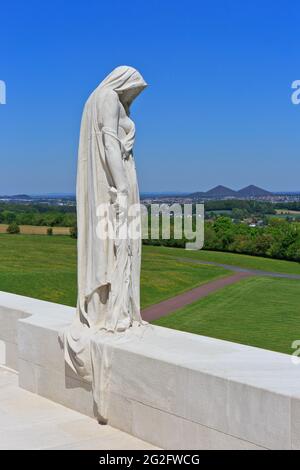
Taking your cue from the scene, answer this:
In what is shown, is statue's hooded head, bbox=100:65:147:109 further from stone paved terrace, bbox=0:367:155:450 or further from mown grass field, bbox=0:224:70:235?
mown grass field, bbox=0:224:70:235

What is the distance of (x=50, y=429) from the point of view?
543 centimetres

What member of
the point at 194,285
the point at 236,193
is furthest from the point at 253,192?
the point at 194,285

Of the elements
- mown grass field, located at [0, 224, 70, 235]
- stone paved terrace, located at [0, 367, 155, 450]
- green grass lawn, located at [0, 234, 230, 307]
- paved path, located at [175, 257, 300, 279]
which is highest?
stone paved terrace, located at [0, 367, 155, 450]

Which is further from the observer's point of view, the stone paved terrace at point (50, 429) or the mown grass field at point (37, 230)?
the mown grass field at point (37, 230)

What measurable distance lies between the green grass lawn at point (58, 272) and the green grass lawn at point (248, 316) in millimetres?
3486

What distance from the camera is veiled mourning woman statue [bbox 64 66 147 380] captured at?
5637mm

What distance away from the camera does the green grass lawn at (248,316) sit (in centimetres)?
2388

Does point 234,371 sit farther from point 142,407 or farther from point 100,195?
point 100,195

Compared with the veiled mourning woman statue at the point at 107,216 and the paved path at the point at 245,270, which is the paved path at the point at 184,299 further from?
the veiled mourning woman statue at the point at 107,216

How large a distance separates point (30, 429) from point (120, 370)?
0.98 meters

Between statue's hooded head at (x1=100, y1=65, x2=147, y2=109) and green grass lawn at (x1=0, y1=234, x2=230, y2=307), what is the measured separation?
83.8ft

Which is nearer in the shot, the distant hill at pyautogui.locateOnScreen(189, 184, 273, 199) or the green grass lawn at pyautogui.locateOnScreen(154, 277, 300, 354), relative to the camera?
the green grass lawn at pyautogui.locateOnScreen(154, 277, 300, 354)

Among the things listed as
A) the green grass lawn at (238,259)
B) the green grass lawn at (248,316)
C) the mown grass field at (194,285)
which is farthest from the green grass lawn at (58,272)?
the green grass lawn at (248,316)

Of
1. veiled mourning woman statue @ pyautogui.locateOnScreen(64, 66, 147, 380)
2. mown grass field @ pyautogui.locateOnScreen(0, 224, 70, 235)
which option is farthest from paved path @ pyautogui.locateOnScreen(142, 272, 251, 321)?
mown grass field @ pyautogui.locateOnScreen(0, 224, 70, 235)
